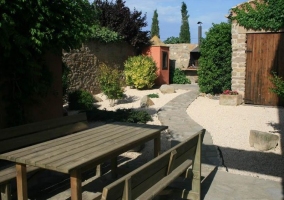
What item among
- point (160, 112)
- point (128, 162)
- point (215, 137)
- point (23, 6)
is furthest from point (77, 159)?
point (160, 112)

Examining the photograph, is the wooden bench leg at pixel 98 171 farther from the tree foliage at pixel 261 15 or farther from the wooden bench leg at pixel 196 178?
the tree foliage at pixel 261 15

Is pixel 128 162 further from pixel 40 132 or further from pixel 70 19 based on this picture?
pixel 70 19

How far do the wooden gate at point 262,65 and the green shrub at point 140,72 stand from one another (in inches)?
191

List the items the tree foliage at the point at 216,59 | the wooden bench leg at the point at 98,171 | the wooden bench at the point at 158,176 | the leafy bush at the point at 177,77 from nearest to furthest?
the wooden bench at the point at 158,176
the wooden bench leg at the point at 98,171
the tree foliage at the point at 216,59
the leafy bush at the point at 177,77

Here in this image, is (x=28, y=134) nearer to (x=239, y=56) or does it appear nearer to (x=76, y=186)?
(x=76, y=186)

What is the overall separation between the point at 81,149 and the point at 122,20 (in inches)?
498

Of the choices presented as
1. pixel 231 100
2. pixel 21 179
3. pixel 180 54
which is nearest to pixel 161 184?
pixel 21 179

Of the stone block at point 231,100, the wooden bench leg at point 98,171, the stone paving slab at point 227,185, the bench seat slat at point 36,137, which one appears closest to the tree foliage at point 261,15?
Result: the stone block at point 231,100

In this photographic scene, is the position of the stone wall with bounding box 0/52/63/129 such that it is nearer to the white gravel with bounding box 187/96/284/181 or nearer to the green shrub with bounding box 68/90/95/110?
the white gravel with bounding box 187/96/284/181

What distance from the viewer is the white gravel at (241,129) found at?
185 inches

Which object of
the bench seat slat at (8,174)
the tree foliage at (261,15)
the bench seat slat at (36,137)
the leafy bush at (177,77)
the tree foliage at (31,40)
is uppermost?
the tree foliage at (261,15)

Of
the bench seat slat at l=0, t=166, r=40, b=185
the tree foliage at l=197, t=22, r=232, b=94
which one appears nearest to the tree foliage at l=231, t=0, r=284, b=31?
the tree foliage at l=197, t=22, r=232, b=94

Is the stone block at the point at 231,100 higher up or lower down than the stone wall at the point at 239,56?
lower down

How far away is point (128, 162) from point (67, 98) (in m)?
6.04
